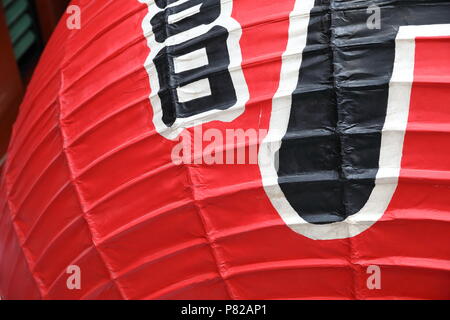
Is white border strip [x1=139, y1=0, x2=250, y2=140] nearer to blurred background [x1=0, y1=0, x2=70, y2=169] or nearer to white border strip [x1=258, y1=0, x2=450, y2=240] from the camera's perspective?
white border strip [x1=258, y1=0, x2=450, y2=240]

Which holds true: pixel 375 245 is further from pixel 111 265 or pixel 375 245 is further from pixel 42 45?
pixel 42 45

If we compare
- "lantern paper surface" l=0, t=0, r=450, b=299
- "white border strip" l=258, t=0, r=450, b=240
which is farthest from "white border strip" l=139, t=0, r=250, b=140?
"white border strip" l=258, t=0, r=450, b=240

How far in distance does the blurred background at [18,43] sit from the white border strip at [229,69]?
134 inches

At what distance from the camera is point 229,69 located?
259cm

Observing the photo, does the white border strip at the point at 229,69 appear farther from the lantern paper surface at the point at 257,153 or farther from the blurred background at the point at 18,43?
the blurred background at the point at 18,43

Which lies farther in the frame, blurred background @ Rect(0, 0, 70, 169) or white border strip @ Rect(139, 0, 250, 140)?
blurred background @ Rect(0, 0, 70, 169)

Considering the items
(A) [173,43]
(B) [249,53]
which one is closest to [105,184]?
(A) [173,43]

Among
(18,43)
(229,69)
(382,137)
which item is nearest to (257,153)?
(229,69)

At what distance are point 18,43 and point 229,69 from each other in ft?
14.0

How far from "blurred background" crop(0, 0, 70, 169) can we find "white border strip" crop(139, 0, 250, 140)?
11.2 feet

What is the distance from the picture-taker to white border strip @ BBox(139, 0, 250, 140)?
2.58 m

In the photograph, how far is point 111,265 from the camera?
2885mm

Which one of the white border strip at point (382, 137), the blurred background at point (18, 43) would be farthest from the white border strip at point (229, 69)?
the blurred background at point (18, 43)

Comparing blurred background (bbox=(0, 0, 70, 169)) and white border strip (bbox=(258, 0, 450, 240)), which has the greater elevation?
blurred background (bbox=(0, 0, 70, 169))
